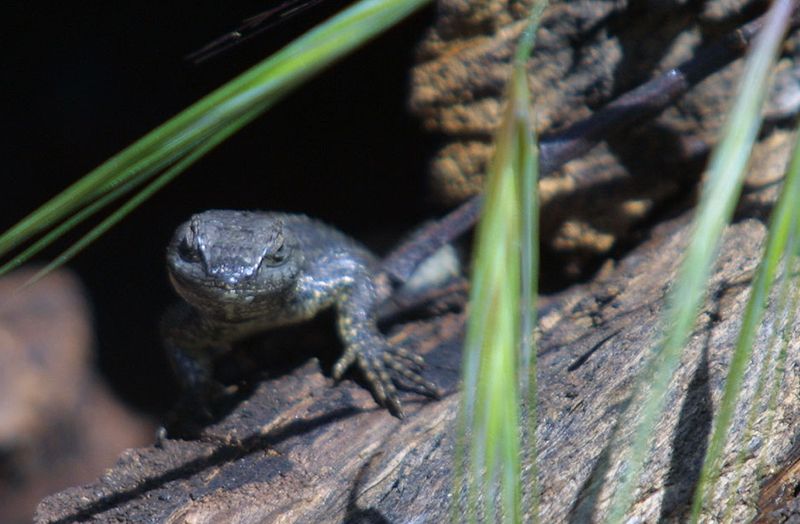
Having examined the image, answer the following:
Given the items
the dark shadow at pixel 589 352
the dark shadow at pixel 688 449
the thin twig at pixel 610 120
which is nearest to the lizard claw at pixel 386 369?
the thin twig at pixel 610 120

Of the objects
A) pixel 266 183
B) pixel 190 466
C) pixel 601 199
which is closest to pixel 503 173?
pixel 190 466

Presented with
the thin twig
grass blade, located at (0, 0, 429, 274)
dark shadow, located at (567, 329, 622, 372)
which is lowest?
dark shadow, located at (567, 329, 622, 372)

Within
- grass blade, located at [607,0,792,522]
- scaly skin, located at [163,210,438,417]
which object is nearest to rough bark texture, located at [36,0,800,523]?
scaly skin, located at [163,210,438,417]

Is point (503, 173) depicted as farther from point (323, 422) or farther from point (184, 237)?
point (184, 237)

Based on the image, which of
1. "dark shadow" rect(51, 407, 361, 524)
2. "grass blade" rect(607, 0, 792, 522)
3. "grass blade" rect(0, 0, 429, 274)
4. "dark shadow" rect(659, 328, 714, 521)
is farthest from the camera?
"dark shadow" rect(51, 407, 361, 524)

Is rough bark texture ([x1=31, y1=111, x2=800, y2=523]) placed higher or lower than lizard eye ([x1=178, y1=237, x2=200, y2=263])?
lower

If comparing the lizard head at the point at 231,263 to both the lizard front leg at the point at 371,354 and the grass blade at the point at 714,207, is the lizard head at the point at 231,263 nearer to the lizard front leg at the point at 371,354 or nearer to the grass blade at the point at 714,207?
the lizard front leg at the point at 371,354

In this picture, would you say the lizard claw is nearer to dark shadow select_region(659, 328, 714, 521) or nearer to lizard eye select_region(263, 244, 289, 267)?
lizard eye select_region(263, 244, 289, 267)

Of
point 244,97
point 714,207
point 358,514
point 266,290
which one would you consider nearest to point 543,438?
point 358,514

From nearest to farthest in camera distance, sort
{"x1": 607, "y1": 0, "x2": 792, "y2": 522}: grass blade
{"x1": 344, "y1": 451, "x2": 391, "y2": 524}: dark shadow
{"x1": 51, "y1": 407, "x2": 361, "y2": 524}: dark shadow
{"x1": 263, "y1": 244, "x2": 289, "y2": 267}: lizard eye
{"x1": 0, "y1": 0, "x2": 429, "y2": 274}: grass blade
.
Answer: {"x1": 607, "y1": 0, "x2": 792, "y2": 522}: grass blade < {"x1": 0, "y1": 0, "x2": 429, "y2": 274}: grass blade < {"x1": 344, "y1": 451, "x2": 391, "y2": 524}: dark shadow < {"x1": 51, "y1": 407, "x2": 361, "y2": 524}: dark shadow < {"x1": 263, "y1": 244, "x2": 289, "y2": 267}: lizard eye
